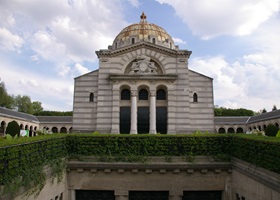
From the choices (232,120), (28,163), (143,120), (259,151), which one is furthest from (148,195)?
(232,120)

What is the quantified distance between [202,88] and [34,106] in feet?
286

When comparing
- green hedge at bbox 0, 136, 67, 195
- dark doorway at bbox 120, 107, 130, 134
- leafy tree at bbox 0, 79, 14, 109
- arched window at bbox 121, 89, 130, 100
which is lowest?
green hedge at bbox 0, 136, 67, 195

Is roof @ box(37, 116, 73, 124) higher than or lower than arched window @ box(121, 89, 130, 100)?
lower

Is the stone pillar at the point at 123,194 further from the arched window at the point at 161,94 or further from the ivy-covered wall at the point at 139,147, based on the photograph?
the arched window at the point at 161,94

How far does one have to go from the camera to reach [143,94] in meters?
31.7

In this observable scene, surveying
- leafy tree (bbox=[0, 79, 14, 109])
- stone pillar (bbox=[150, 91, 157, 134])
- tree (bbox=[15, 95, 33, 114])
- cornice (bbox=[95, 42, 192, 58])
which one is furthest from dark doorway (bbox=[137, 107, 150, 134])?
tree (bbox=[15, 95, 33, 114])

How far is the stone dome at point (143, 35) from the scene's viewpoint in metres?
45.0

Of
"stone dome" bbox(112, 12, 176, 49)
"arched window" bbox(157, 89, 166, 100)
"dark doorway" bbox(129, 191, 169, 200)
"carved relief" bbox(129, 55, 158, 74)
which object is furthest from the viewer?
"stone dome" bbox(112, 12, 176, 49)

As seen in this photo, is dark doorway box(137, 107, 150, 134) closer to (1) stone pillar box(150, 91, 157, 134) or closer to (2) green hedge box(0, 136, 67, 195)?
(1) stone pillar box(150, 91, 157, 134)

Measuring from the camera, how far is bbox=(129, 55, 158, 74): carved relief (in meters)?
30.7

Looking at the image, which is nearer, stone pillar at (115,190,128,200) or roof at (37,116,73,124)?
stone pillar at (115,190,128,200)

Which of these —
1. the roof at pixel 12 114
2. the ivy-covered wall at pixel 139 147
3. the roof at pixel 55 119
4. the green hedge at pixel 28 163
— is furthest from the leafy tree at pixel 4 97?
the green hedge at pixel 28 163

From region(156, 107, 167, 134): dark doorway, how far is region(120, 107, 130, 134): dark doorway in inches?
145

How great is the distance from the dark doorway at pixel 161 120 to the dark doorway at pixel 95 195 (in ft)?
55.3
